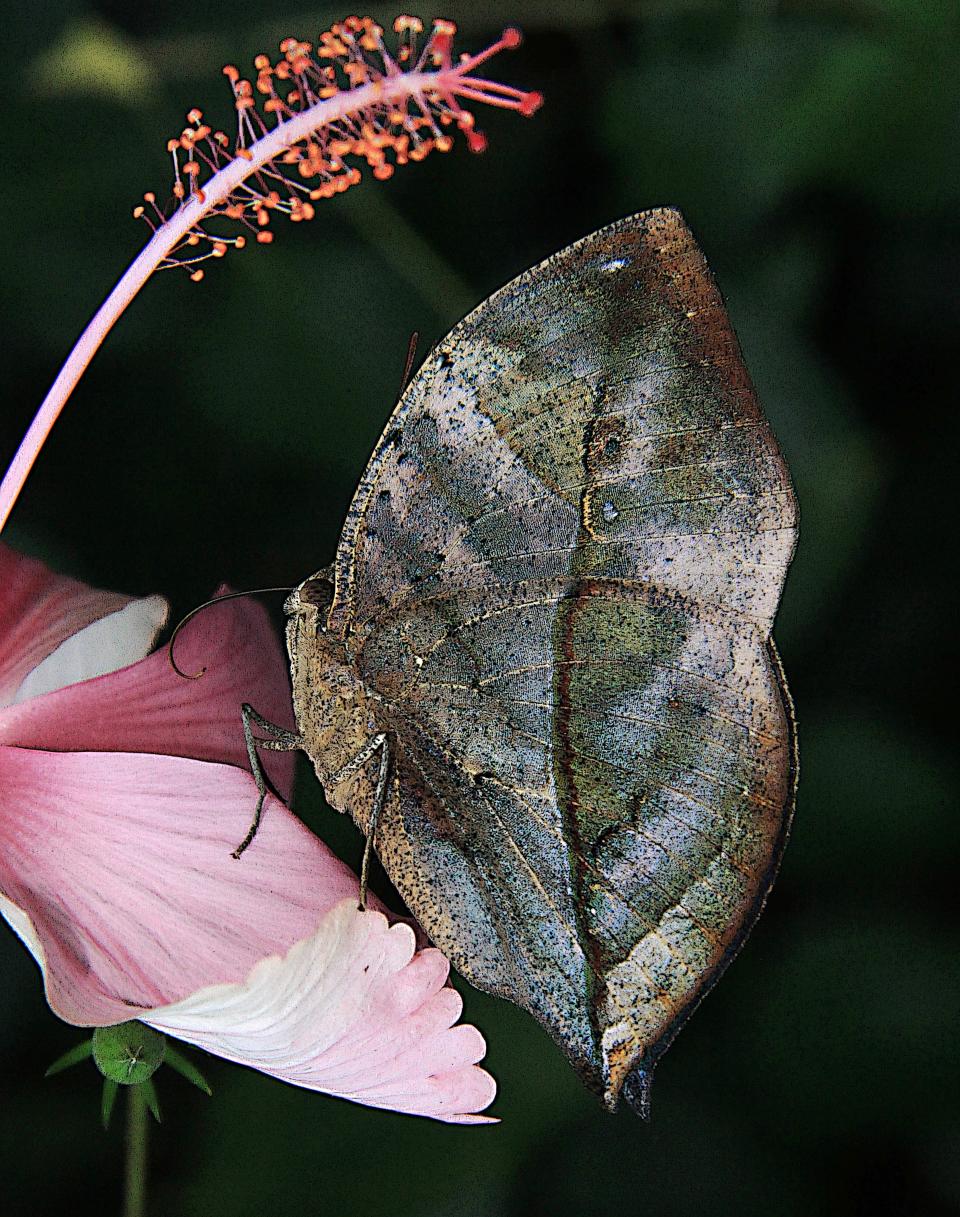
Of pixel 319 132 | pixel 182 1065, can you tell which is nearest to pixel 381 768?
pixel 182 1065

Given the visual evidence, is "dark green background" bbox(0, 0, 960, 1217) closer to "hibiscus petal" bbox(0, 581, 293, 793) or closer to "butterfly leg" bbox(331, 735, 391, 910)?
"hibiscus petal" bbox(0, 581, 293, 793)

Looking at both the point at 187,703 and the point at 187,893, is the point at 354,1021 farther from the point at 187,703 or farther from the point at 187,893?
the point at 187,703

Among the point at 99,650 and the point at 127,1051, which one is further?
the point at 99,650

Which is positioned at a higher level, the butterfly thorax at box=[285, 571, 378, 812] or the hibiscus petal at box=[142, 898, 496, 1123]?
the butterfly thorax at box=[285, 571, 378, 812]

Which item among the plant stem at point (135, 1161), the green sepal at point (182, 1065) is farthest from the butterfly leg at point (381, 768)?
the plant stem at point (135, 1161)

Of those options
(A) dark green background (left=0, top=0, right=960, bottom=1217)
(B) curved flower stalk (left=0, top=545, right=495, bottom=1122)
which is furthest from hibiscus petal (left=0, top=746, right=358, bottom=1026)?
(A) dark green background (left=0, top=0, right=960, bottom=1217)

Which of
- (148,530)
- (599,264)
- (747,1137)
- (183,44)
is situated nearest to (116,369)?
(148,530)

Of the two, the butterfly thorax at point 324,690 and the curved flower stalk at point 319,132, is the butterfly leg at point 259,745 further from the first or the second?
the curved flower stalk at point 319,132
